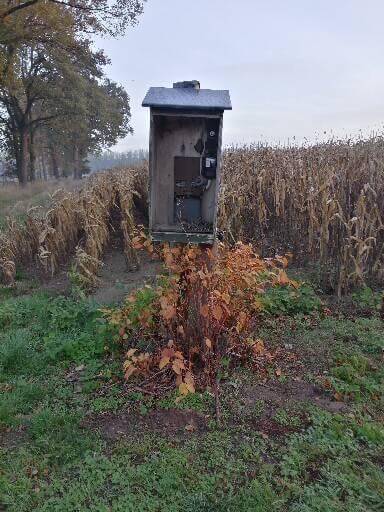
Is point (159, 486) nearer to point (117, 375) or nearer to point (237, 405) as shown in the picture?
point (237, 405)

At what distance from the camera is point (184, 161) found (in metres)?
3.79

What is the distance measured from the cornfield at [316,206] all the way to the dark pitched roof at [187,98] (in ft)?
8.11

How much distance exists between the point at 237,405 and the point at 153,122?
2.32 meters

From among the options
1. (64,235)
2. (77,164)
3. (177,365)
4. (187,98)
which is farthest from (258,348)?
(77,164)

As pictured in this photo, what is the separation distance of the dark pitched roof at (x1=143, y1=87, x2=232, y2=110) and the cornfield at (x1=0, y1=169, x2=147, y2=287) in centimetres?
357

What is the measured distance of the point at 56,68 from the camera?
2523 cm

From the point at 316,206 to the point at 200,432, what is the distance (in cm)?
410

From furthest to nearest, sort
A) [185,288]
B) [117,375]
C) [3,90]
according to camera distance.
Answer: [3,90], [117,375], [185,288]

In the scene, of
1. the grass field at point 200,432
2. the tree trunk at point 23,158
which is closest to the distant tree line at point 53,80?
the tree trunk at point 23,158

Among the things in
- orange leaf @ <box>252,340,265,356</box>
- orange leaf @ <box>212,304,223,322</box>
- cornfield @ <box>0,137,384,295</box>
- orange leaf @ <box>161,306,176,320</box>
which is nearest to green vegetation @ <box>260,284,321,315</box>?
cornfield @ <box>0,137,384,295</box>

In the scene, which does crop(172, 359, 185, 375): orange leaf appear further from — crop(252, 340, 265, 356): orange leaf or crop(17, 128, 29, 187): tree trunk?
crop(17, 128, 29, 187): tree trunk

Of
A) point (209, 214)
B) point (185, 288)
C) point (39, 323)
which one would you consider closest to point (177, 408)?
point (185, 288)

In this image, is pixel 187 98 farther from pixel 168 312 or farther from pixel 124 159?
pixel 124 159

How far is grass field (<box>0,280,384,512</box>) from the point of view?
2.65m
